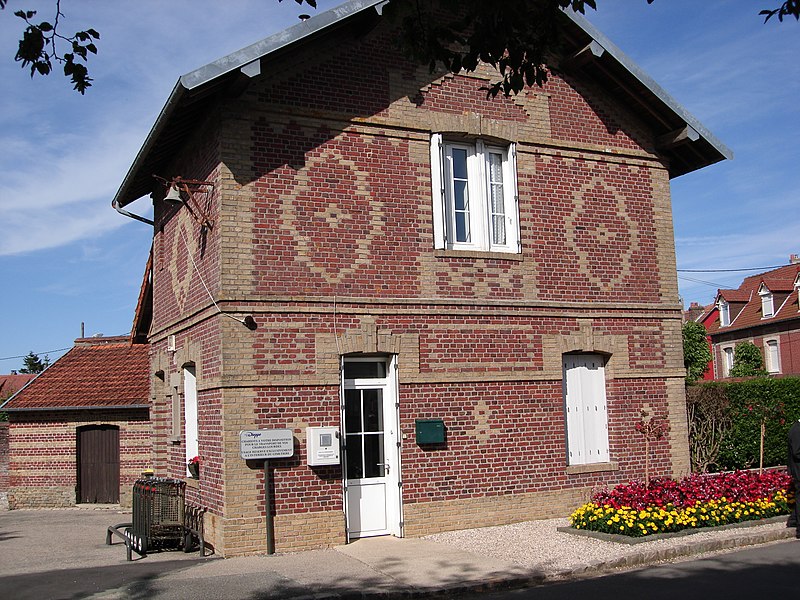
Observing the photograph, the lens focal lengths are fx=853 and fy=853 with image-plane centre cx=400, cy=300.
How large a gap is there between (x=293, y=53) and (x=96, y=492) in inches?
502

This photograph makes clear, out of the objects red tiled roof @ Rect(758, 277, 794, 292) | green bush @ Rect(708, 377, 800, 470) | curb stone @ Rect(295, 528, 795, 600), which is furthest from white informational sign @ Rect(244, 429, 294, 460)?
red tiled roof @ Rect(758, 277, 794, 292)

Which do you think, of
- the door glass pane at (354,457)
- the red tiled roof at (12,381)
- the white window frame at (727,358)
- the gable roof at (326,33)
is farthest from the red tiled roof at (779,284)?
the red tiled roof at (12,381)

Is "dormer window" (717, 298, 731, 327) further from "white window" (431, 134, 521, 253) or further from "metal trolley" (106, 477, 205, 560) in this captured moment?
"metal trolley" (106, 477, 205, 560)

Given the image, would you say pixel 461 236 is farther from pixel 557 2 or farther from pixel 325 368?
pixel 557 2

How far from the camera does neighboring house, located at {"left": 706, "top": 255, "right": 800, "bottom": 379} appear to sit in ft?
128

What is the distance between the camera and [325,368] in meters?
11.6

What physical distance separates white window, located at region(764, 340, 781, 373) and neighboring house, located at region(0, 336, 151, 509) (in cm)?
3094

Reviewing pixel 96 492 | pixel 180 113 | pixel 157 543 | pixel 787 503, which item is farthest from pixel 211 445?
pixel 96 492

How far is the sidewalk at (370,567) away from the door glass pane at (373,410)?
1.55 metres

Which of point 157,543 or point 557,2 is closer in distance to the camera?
point 557,2

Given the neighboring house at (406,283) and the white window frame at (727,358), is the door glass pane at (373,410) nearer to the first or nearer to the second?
the neighboring house at (406,283)

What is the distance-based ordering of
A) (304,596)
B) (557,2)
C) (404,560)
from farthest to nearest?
(404,560) → (304,596) → (557,2)

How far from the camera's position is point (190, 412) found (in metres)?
13.2

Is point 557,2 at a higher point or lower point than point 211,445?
higher
